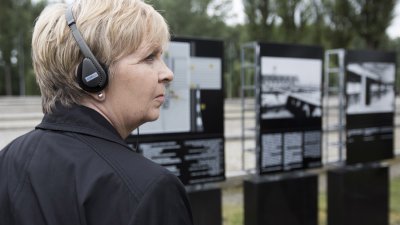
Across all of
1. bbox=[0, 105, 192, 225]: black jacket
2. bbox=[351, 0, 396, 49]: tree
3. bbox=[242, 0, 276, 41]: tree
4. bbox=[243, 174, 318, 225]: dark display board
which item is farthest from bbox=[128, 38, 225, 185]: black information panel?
bbox=[242, 0, 276, 41]: tree

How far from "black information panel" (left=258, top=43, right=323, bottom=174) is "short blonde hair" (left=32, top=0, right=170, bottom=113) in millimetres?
2977

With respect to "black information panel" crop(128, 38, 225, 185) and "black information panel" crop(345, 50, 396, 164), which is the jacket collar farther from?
"black information panel" crop(345, 50, 396, 164)

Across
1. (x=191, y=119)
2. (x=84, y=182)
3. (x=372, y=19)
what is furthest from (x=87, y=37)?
(x=372, y=19)

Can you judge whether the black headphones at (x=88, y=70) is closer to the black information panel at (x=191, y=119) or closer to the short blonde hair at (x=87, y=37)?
the short blonde hair at (x=87, y=37)

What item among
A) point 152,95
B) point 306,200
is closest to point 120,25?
point 152,95

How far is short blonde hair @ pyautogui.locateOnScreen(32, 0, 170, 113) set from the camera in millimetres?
1113

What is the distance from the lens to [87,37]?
1111 millimetres

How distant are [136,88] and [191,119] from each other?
2514 millimetres

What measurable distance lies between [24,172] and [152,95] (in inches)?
15.5

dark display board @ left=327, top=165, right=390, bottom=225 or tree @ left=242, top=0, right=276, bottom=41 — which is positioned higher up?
tree @ left=242, top=0, right=276, bottom=41

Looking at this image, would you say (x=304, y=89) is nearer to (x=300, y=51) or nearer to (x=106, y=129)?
(x=300, y=51)

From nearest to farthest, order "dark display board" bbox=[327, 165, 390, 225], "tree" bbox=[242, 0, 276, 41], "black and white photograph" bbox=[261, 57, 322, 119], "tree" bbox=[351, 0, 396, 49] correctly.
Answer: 1. "black and white photograph" bbox=[261, 57, 322, 119]
2. "dark display board" bbox=[327, 165, 390, 225]
3. "tree" bbox=[351, 0, 396, 49]
4. "tree" bbox=[242, 0, 276, 41]

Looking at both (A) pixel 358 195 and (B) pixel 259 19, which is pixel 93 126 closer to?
(A) pixel 358 195

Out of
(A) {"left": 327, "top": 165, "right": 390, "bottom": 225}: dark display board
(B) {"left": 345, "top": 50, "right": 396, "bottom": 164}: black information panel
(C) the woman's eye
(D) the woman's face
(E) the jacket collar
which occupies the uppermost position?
(C) the woman's eye
